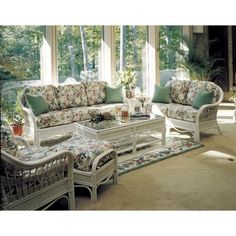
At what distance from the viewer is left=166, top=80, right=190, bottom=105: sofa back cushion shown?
18.3ft

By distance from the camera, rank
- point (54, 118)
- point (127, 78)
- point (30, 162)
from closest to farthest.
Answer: point (30, 162) < point (54, 118) < point (127, 78)

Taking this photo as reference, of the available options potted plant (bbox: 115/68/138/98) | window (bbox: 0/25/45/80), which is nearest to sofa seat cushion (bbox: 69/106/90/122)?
window (bbox: 0/25/45/80)

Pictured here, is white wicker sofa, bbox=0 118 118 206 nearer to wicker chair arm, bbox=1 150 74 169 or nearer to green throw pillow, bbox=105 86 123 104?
wicker chair arm, bbox=1 150 74 169

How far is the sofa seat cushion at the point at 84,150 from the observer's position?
10.3 feet

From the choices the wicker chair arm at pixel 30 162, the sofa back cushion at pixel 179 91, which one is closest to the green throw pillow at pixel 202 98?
the sofa back cushion at pixel 179 91

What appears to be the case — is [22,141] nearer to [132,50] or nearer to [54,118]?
[54,118]


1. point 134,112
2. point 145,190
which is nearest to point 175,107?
point 134,112

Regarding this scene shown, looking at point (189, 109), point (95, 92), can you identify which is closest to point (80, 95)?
point (95, 92)

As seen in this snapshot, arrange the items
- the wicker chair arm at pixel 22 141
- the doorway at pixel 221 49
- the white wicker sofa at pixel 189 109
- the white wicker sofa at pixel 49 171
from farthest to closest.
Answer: the doorway at pixel 221 49 < the white wicker sofa at pixel 189 109 < the wicker chair arm at pixel 22 141 < the white wicker sofa at pixel 49 171

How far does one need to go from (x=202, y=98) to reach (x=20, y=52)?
2687 millimetres

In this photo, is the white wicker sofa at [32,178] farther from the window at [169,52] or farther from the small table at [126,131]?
the window at [169,52]

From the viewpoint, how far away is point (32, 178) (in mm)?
2625
